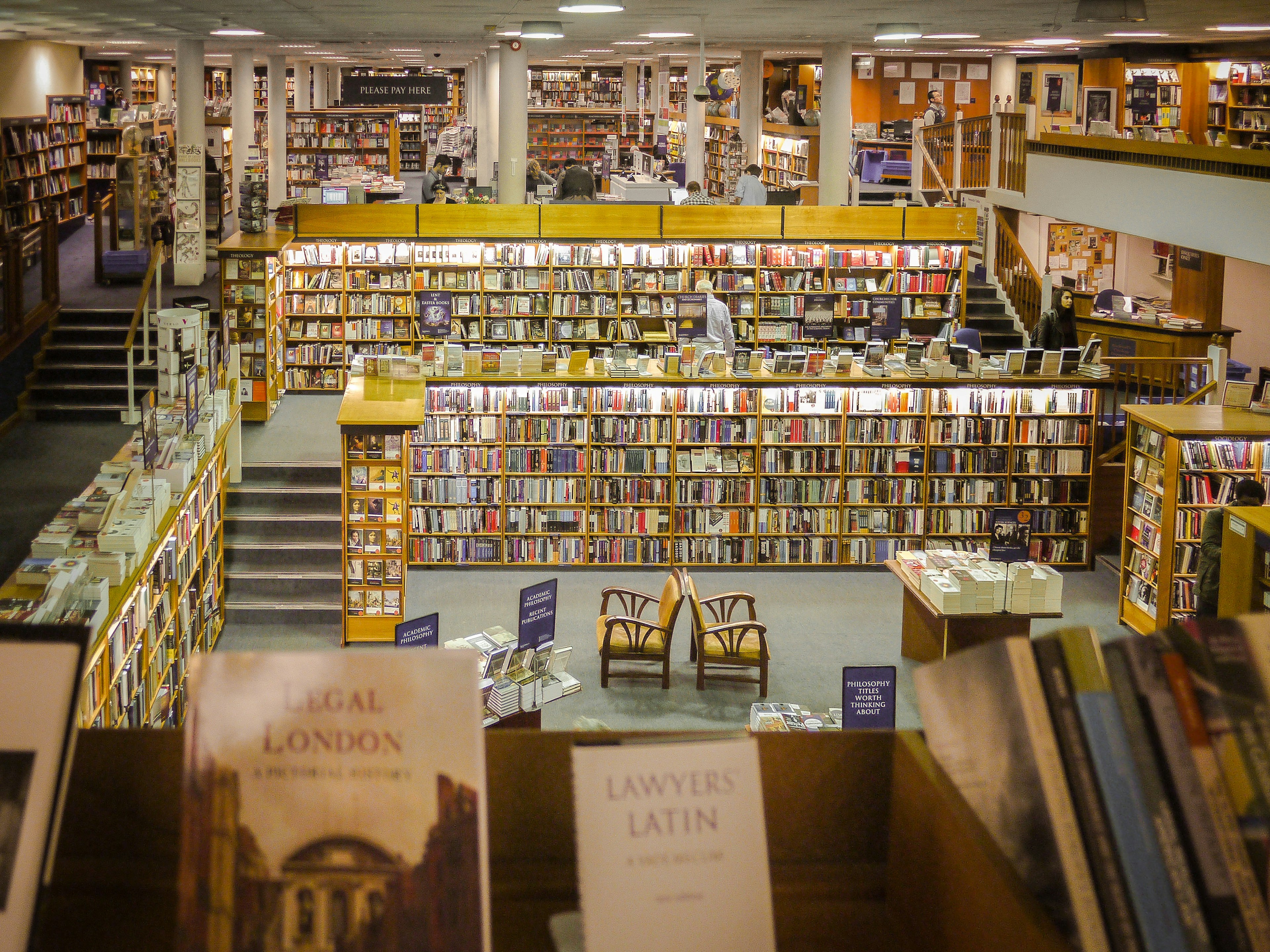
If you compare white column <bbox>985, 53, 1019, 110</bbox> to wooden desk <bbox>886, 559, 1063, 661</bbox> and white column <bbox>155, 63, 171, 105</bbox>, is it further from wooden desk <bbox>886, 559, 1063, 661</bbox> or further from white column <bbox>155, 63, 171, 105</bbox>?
white column <bbox>155, 63, 171, 105</bbox>

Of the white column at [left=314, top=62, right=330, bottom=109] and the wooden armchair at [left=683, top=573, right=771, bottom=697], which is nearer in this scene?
the wooden armchair at [left=683, top=573, right=771, bottom=697]

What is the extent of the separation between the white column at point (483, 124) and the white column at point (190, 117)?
823cm

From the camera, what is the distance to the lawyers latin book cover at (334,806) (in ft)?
3.39

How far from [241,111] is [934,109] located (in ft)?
40.4

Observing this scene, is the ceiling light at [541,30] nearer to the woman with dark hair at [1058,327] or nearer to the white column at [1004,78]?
the woman with dark hair at [1058,327]

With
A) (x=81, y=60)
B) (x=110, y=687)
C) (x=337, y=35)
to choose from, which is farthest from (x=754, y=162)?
(x=110, y=687)

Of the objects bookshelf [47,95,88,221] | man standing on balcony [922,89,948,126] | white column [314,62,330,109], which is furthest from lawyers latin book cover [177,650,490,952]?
white column [314,62,330,109]

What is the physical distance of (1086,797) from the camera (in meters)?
1.10

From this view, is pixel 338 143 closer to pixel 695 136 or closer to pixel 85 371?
pixel 695 136

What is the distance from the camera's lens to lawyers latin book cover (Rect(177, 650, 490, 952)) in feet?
3.39

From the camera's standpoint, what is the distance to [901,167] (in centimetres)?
2212

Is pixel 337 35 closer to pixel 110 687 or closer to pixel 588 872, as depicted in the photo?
pixel 110 687

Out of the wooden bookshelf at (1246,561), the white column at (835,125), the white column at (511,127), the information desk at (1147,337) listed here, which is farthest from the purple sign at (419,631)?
the information desk at (1147,337)

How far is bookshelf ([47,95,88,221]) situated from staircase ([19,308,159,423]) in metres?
6.71
